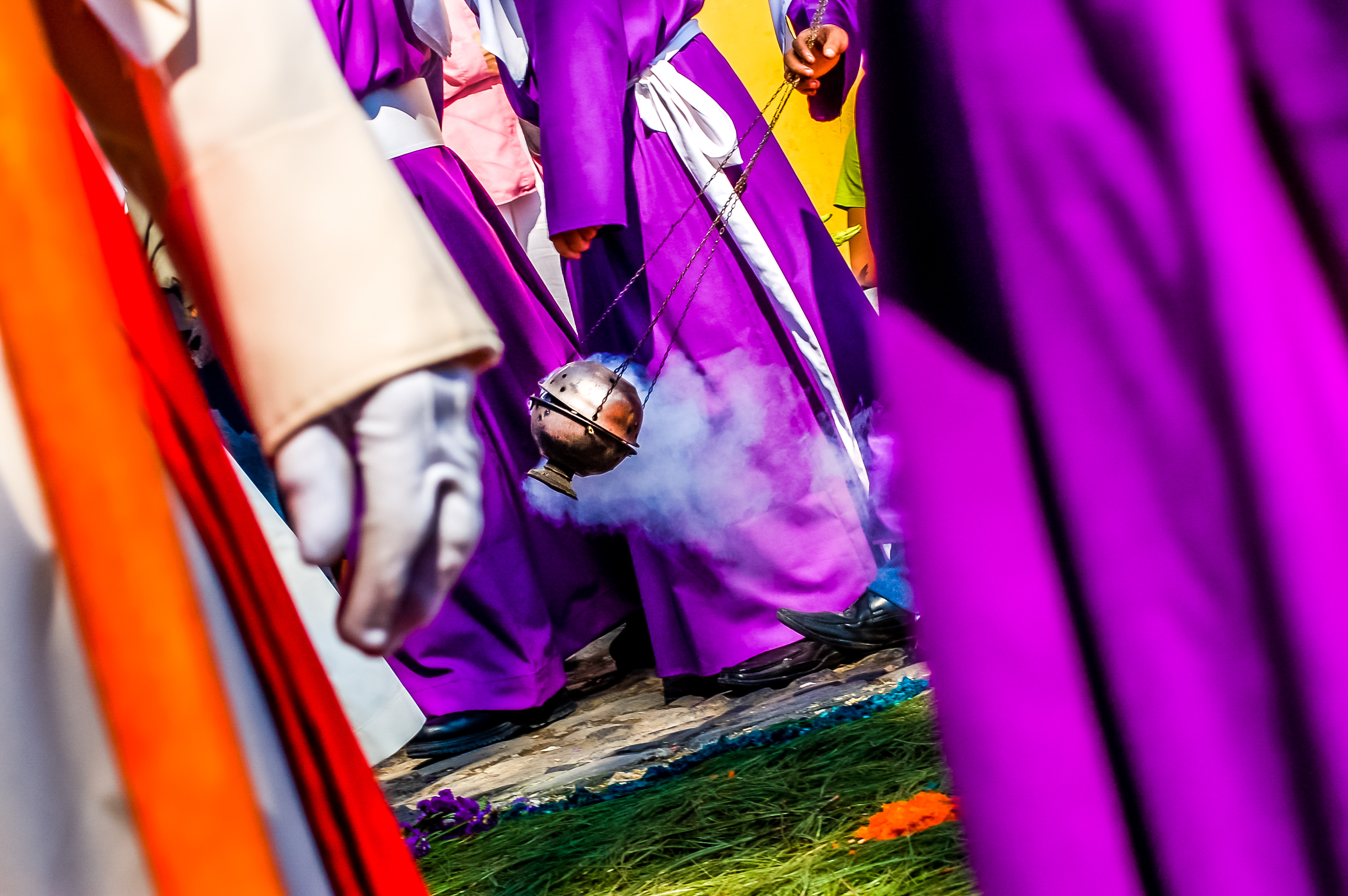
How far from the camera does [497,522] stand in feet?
9.45

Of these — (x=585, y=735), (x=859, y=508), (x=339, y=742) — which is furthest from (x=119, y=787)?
(x=859, y=508)

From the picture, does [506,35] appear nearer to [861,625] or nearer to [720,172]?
[720,172]

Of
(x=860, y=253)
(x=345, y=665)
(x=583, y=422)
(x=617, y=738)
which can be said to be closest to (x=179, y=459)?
(x=345, y=665)

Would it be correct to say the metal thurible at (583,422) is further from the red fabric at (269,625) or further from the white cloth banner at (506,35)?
the red fabric at (269,625)

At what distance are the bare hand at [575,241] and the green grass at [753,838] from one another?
1.19 m

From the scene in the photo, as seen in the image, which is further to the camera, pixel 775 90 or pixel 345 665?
pixel 775 90

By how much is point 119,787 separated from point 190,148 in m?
0.36

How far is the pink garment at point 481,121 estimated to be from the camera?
15.0 feet

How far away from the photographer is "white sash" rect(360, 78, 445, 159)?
284 cm

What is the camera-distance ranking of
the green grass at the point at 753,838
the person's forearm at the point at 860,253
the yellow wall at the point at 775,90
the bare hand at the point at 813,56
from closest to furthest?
the green grass at the point at 753,838
the bare hand at the point at 813,56
the person's forearm at the point at 860,253
the yellow wall at the point at 775,90

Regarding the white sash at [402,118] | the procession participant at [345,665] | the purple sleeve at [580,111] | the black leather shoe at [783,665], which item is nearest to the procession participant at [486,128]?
the white sash at [402,118]

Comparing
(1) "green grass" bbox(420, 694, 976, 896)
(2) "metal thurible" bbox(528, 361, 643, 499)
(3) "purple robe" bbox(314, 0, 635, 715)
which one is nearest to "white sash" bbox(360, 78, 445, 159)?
(3) "purple robe" bbox(314, 0, 635, 715)

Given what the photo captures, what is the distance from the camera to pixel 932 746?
190cm

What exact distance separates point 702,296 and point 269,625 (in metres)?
2.04
